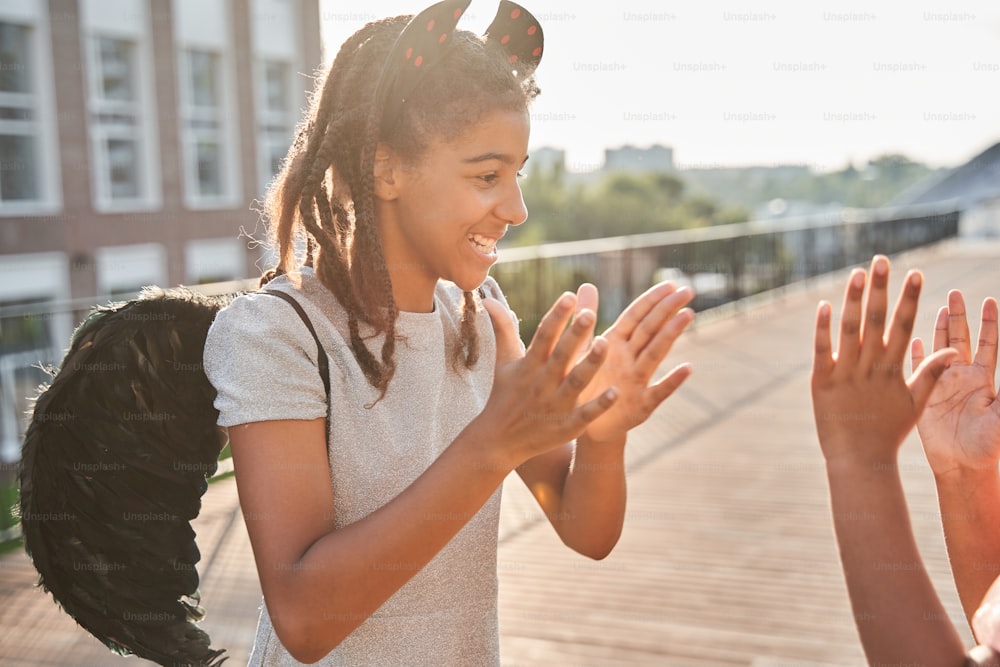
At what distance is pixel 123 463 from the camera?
4.59 ft

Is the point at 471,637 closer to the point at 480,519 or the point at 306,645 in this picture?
the point at 480,519

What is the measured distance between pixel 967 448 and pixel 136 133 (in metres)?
17.1

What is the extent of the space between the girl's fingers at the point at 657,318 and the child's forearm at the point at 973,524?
56cm

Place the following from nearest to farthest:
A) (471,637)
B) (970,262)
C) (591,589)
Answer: (471,637) → (591,589) → (970,262)

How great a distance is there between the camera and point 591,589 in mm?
3738

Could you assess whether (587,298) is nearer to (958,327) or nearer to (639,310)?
(639,310)

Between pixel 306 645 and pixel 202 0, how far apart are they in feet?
60.0

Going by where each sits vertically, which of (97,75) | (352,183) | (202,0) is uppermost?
(202,0)

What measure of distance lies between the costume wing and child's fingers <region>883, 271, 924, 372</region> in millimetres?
882

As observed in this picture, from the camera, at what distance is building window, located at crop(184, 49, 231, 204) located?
58.5 feet

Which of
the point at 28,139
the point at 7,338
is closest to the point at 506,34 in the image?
the point at 7,338

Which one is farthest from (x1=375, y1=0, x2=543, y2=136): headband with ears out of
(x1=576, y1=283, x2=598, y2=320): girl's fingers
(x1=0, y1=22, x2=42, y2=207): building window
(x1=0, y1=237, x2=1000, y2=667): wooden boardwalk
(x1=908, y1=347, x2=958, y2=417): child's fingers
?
(x1=0, y1=22, x2=42, y2=207): building window

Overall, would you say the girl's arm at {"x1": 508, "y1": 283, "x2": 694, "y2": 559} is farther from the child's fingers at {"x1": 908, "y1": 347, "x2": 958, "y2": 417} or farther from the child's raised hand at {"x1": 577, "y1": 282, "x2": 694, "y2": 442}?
the child's fingers at {"x1": 908, "y1": 347, "x2": 958, "y2": 417}

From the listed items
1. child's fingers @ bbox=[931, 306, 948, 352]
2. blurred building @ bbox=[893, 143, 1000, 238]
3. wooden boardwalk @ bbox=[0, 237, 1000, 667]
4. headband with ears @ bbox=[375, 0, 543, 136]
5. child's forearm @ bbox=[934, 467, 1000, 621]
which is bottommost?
wooden boardwalk @ bbox=[0, 237, 1000, 667]
